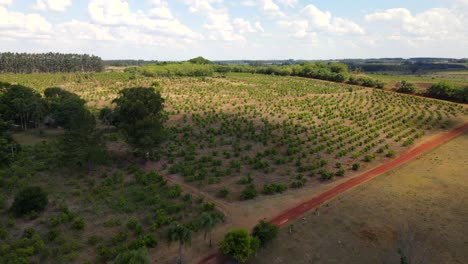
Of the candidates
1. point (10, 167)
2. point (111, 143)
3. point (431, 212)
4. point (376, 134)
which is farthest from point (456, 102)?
point (10, 167)

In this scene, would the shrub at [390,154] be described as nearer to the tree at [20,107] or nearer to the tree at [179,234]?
the tree at [179,234]

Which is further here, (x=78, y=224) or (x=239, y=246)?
(x=78, y=224)

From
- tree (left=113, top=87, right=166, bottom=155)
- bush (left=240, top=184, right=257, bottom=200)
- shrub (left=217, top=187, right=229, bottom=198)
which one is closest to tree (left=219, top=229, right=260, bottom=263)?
bush (left=240, top=184, right=257, bottom=200)

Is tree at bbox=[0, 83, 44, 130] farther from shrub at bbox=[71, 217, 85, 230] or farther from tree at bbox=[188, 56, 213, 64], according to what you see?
tree at bbox=[188, 56, 213, 64]

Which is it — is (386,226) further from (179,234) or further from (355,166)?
(179,234)

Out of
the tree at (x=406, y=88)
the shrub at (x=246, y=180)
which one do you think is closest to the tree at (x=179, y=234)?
the shrub at (x=246, y=180)

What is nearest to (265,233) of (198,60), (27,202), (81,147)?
(27,202)
